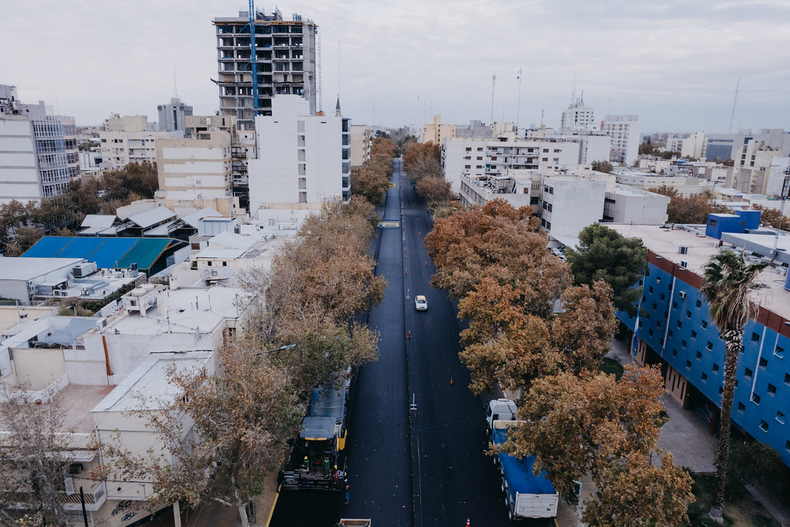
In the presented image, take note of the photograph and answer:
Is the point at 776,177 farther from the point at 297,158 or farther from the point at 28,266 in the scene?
the point at 28,266

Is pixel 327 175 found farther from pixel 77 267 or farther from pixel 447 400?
pixel 447 400

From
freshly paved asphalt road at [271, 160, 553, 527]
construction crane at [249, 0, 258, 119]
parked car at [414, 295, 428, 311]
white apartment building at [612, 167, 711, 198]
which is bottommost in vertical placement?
freshly paved asphalt road at [271, 160, 553, 527]

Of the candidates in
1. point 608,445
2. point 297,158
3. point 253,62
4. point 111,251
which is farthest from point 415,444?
point 253,62

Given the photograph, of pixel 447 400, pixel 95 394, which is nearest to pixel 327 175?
pixel 447 400

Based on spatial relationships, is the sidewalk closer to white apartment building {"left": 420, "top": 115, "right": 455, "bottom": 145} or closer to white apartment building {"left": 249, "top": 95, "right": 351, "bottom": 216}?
white apartment building {"left": 249, "top": 95, "right": 351, "bottom": 216}

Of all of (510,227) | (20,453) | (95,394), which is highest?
(510,227)

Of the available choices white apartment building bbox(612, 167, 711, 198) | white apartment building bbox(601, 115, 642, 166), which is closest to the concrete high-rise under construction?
white apartment building bbox(612, 167, 711, 198)

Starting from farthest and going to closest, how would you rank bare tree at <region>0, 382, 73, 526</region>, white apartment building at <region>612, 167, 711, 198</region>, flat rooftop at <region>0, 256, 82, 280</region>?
white apartment building at <region>612, 167, 711, 198</region>
flat rooftop at <region>0, 256, 82, 280</region>
bare tree at <region>0, 382, 73, 526</region>
